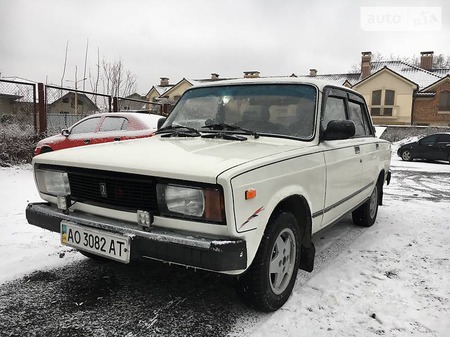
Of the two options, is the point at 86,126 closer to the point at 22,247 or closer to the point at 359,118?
the point at 22,247

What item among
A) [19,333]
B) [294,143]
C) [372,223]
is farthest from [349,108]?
[19,333]

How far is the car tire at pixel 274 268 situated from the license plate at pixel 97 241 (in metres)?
0.79

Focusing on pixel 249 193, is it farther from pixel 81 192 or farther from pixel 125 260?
pixel 81 192

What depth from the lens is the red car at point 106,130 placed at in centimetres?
735

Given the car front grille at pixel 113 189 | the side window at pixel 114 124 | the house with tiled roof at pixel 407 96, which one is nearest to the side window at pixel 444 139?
the side window at pixel 114 124

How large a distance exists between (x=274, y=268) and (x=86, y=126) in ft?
22.3

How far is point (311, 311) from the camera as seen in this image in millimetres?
2668

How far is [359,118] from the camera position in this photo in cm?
452

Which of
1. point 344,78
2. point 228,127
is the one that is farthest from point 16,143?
point 344,78

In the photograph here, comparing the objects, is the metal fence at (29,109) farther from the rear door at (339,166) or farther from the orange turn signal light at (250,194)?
the orange turn signal light at (250,194)

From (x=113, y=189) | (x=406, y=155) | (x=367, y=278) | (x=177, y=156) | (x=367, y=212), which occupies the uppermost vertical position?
(x=177, y=156)

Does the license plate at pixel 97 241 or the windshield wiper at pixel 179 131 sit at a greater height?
the windshield wiper at pixel 179 131

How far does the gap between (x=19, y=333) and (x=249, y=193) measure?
5.63ft

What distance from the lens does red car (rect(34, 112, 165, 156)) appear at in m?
7.35
